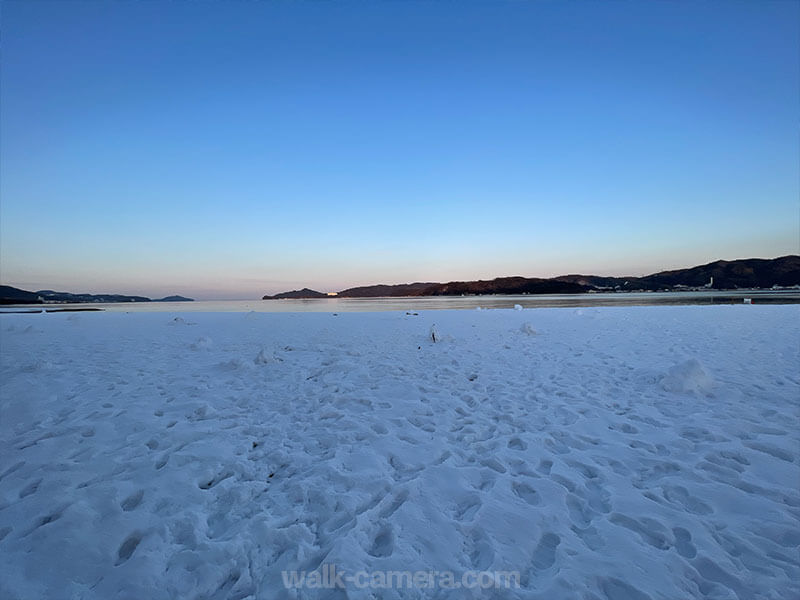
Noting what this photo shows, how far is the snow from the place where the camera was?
297cm

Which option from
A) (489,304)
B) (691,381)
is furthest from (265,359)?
(489,304)

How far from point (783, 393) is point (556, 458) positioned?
6004 mm

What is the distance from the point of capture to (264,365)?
10289 mm

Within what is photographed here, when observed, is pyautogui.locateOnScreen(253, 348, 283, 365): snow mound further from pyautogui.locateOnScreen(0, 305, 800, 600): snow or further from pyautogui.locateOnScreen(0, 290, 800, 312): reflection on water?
pyautogui.locateOnScreen(0, 290, 800, 312): reflection on water

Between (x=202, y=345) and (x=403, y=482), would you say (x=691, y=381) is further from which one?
(x=202, y=345)

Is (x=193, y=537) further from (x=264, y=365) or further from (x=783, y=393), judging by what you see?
(x=783, y=393)

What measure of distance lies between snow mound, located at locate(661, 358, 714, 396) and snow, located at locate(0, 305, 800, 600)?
0.12 feet

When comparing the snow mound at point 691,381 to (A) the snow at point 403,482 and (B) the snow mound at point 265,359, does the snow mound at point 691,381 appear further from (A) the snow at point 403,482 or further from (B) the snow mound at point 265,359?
(B) the snow mound at point 265,359

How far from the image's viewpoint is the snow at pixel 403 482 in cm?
297

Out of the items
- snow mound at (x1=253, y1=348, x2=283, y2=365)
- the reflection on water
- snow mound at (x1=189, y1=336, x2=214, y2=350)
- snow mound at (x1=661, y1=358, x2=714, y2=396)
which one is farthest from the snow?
the reflection on water

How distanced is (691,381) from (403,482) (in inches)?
269

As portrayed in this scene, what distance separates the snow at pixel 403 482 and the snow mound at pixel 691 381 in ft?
0.12

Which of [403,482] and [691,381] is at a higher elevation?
[691,381]

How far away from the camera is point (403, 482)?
168 inches
